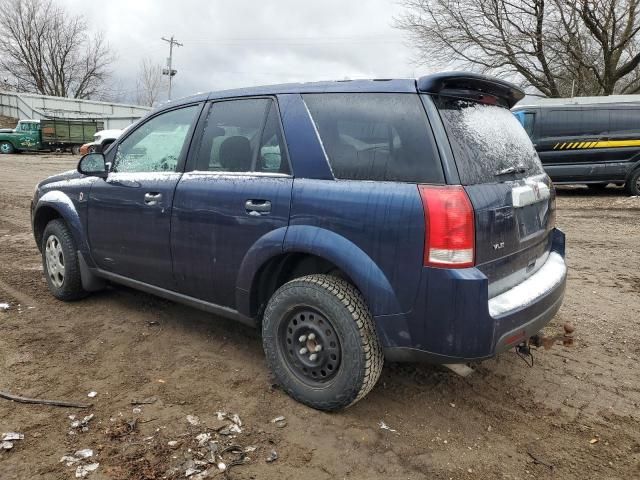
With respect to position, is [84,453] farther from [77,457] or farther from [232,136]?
[232,136]

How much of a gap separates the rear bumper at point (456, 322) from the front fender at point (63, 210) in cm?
288

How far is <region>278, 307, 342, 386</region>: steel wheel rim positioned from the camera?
2.76m

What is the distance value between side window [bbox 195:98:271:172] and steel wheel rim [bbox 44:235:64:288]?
194 cm

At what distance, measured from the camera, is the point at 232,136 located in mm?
3305

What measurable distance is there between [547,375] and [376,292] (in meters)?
1.59

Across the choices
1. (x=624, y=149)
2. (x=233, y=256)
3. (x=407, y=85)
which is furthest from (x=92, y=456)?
(x=624, y=149)

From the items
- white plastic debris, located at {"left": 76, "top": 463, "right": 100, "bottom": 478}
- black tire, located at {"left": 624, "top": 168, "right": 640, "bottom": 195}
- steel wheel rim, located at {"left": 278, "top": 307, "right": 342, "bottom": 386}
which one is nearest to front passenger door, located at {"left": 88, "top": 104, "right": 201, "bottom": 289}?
steel wheel rim, located at {"left": 278, "top": 307, "right": 342, "bottom": 386}

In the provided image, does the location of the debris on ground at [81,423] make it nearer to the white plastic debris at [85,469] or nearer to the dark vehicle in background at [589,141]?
the white plastic debris at [85,469]

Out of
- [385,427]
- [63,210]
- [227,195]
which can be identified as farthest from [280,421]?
[63,210]

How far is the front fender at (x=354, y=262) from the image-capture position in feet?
8.22

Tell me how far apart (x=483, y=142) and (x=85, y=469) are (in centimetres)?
253

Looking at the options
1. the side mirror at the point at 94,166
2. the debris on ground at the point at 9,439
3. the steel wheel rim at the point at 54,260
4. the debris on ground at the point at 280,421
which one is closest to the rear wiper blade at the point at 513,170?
the debris on ground at the point at 280,421

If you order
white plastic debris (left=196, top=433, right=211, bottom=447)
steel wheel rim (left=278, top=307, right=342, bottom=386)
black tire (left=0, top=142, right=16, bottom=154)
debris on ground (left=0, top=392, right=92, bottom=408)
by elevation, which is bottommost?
white plastic debris (left=196, top=433, right=211, bottom=447)

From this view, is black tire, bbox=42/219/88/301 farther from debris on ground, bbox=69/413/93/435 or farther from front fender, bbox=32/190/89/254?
debris on ground, bbox=69/413/93/435
